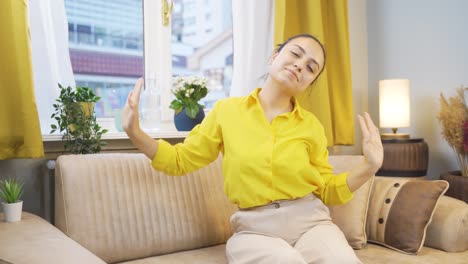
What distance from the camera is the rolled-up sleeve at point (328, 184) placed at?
1.58 meters

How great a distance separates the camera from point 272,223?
57.6 inches

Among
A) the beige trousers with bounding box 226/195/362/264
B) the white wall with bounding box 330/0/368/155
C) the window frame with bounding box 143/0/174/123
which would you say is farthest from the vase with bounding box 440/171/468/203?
the window frame with bounding box 143/0/174/123

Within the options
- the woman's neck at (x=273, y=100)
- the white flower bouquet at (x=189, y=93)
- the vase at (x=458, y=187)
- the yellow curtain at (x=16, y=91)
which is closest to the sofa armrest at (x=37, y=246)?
the yellow curtain at (x=16, y=91)

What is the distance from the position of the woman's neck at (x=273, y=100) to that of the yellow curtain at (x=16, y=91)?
819 mm

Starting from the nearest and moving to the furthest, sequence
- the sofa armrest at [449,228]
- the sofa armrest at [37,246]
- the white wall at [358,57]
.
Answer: the sofa armrest at [37,246]
the sofa armrest at [449,228]
the white wall at [358,57]

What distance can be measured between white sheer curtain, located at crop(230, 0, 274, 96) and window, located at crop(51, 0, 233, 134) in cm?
14

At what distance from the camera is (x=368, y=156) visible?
59.2 inches

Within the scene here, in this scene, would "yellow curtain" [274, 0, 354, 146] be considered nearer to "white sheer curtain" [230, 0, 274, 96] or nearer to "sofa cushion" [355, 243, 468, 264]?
"white sheer curtain" [230, 0, 274, 96]

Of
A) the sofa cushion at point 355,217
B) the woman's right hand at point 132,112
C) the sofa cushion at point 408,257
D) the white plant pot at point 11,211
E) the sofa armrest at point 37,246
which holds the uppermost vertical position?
the woman's right hand at point 132,112

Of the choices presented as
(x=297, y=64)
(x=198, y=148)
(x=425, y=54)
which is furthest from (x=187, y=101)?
(x=425, y=54)

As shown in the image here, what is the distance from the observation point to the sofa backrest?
157 cm

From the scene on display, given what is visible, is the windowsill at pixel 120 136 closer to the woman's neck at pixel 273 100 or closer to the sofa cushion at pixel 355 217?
the woman's neck at pixel 273 100

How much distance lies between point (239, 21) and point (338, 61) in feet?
2.10

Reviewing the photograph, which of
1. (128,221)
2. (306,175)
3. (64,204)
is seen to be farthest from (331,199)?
(64,204)
